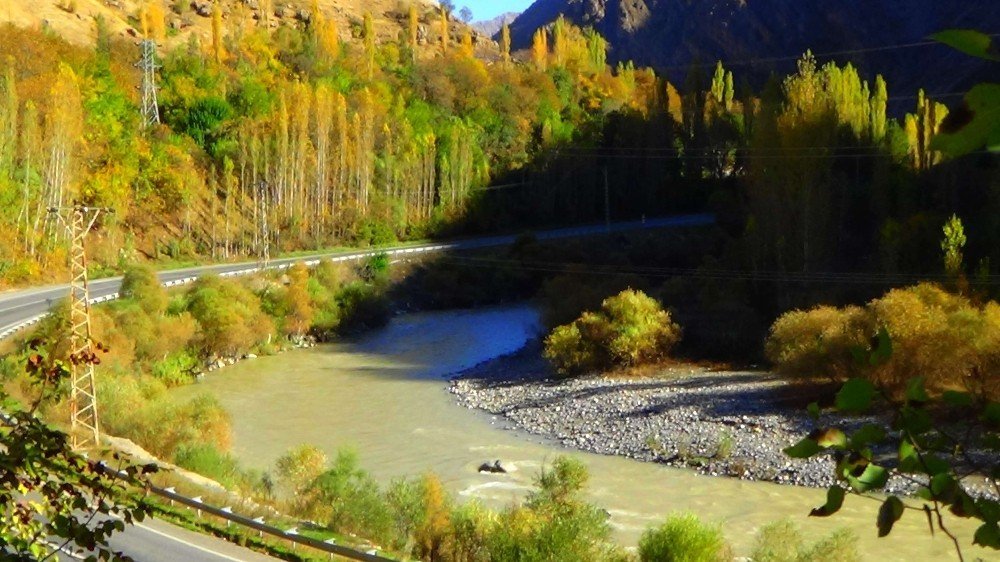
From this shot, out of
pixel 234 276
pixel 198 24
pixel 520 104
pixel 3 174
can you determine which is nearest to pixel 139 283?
pixel 234 276

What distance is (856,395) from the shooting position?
1552 millimetres

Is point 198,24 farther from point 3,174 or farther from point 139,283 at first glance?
point 139,283

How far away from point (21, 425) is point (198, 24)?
71.6 metres

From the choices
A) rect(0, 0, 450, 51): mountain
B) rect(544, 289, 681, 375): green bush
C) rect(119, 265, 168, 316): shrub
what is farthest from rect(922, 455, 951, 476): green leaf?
rect(0, 0, 450, 51): mountain

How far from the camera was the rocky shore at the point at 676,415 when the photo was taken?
19.9 m

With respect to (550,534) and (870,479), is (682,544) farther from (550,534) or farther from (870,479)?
(870,479)

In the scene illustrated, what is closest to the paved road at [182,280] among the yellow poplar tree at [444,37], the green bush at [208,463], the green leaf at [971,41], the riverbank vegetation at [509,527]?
the riverbank vegetation at [509,527]

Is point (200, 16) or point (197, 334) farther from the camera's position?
point (200, 16)

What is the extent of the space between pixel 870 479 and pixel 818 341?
23410 mm

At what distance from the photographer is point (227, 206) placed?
44062 millimetres

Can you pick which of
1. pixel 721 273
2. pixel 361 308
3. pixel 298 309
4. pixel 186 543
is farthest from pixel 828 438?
pixel 361 308

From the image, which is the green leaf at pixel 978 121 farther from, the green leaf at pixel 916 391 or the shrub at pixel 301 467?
the shrub at pixel 301 467

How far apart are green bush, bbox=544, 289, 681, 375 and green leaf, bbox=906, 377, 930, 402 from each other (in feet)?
88.6

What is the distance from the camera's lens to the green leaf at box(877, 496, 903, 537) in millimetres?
1628
